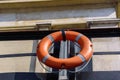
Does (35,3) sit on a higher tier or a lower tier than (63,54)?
higher

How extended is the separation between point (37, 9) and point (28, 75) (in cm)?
261

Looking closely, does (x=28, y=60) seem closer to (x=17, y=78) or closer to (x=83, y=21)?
(x=17, y=78)

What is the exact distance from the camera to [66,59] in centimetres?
560

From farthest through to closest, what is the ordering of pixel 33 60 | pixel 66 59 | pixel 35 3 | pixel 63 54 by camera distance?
pixel 35 3 → pixel 33 60 → pixel 63 54 → pixel 66 59

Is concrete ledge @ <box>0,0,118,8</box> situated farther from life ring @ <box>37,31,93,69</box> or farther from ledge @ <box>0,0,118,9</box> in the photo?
life ring @ <box>37,31,93,69</box>

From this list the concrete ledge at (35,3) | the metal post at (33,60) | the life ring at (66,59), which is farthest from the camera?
the concrete ledge at (35,3)

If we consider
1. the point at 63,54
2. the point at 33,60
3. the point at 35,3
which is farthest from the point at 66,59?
the point at 35,3

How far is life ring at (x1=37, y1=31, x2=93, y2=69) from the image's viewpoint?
5.58m

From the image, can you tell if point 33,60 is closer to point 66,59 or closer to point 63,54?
point 63,54

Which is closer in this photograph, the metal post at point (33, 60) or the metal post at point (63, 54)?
the metal post at point (63, 54)

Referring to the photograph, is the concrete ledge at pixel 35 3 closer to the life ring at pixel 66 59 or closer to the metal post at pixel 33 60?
the metal post at pixel 33 60

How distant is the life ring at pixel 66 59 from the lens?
18.3 ft

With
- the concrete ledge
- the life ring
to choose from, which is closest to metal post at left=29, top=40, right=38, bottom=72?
the life ring

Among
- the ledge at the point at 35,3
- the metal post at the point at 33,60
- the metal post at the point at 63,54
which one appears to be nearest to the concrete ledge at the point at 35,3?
the ledge at the point at 35,3
